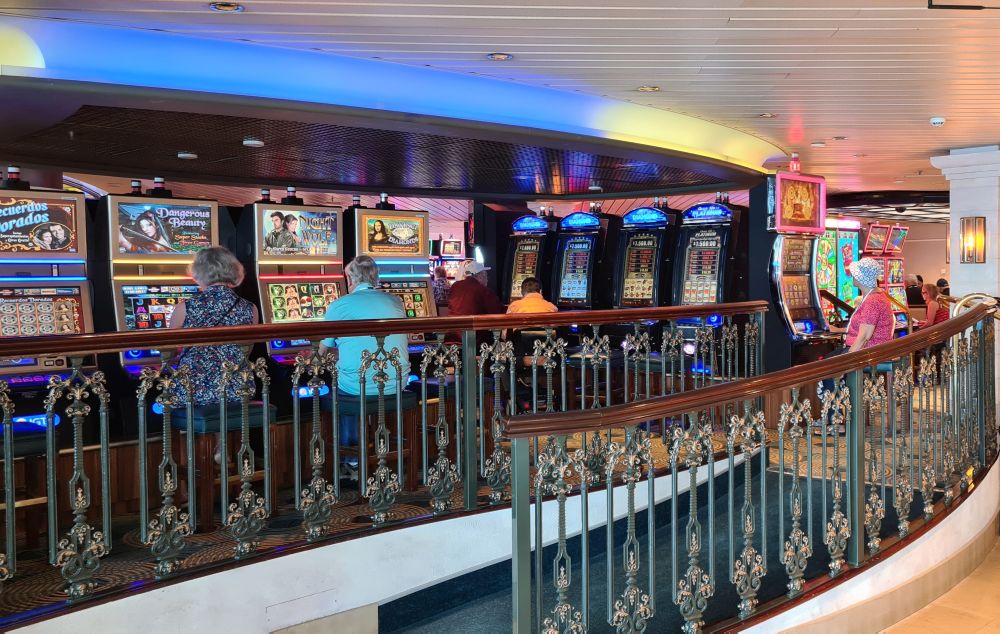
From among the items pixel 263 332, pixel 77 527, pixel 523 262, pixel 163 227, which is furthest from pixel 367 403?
pixel 523 262

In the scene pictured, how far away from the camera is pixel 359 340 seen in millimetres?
4414

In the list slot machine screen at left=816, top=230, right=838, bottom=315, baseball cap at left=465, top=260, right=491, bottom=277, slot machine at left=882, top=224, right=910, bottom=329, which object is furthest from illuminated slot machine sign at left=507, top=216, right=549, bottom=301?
slot machine at left=882, top=224, right=910, bottom=329

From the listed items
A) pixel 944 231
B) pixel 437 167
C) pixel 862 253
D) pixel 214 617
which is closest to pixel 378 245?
pixel 437 167

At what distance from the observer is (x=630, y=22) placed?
4344 millimetres

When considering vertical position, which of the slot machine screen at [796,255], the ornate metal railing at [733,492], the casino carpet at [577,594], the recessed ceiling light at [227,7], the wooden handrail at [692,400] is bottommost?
the casino carpet at [577,594]

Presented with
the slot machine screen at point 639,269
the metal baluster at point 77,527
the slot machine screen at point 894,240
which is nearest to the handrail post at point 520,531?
the metal baluster at point 77,527

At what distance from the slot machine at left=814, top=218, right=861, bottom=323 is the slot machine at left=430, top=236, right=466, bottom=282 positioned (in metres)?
5.56

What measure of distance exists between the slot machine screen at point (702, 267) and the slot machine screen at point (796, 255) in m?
0.78

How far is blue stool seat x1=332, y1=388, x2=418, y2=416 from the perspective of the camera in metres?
4.34

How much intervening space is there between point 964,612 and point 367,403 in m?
3.03

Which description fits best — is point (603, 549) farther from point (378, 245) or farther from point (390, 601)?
point (378, 245)

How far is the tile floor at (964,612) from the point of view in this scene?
3.93 m

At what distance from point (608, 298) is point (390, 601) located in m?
7.30

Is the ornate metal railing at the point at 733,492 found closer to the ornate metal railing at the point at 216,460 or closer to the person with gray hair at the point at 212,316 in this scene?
the ornate metal railing at the point at 216,460
